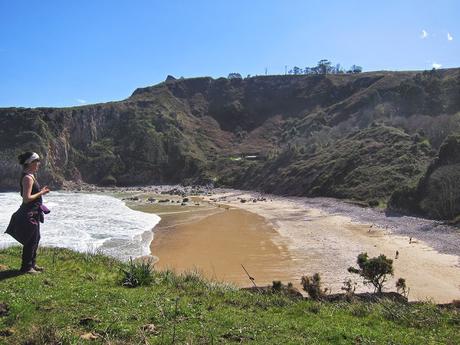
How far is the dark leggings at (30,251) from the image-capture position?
8180mm

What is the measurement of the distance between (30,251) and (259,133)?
126 m

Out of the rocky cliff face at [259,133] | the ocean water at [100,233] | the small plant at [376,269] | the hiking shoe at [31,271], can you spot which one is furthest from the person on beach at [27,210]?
the rocky cliff face at [259,133]

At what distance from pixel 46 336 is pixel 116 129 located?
118 metres

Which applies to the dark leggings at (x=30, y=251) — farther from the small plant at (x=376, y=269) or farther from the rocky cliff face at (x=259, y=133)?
the rocky cliff face at (x=259, y=133)

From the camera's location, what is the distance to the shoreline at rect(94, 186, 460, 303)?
17.9 m

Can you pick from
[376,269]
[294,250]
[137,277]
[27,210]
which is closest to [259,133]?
[294,250]

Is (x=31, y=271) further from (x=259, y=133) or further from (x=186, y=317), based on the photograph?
(x=259, y=133)

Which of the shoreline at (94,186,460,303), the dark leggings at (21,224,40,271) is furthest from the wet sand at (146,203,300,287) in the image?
the dark leggings at (21,224,40,271)

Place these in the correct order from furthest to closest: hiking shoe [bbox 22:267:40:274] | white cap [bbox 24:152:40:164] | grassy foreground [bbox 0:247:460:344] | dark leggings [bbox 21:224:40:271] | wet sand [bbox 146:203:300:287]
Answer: wet sand [bbox 146:203:300:287] → hiking shoe [bbox 22:267:40:274] → dark leggings [bbox 21:224:40:271] → white cap [bbox 24:152:40:164] → grassy foreground [bbox 0:247:460:344]

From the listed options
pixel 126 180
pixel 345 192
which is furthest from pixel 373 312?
pixel 126 180

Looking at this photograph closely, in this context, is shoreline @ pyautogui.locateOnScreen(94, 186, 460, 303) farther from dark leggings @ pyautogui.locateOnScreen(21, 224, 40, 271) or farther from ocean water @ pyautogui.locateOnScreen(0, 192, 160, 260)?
dark leggings @ pyautogui.locateOnScreen(21, 224, 40, 271)

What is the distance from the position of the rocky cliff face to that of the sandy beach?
18433mm

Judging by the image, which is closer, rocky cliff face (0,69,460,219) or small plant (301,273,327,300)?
small plant (301,273,327,300)

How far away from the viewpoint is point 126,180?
106m
